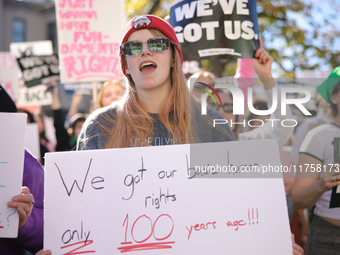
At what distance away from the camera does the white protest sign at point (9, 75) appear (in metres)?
4.69

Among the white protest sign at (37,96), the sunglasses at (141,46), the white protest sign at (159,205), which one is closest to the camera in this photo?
the white protest sign at (159,205)

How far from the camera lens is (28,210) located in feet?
4.77

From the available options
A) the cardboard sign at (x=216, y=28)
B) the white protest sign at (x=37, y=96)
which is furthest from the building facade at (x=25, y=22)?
the cardboard sign at (x=216, y=28)

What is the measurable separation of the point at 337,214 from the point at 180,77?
1.26 m

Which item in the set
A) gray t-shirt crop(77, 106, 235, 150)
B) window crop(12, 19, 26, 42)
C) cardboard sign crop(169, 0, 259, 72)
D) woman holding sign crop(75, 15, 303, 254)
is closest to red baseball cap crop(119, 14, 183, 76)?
woman holding sign crop(75, 15, 303, 254)

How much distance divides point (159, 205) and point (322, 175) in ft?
3.59

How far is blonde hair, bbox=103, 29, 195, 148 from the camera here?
62.1 inches

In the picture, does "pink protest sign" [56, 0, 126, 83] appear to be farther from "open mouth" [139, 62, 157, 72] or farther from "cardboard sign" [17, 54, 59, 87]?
"open mouth" [139, 62, 157, 72]

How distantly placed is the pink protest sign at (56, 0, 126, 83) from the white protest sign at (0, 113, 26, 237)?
6.94 feet

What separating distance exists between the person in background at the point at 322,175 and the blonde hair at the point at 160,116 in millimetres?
867

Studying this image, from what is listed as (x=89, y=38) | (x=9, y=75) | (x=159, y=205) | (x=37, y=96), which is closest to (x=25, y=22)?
(x=37, y=96)

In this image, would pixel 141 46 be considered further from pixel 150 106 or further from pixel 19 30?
pixel 19 30

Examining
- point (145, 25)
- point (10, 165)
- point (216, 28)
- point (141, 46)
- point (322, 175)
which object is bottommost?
point (322, 175)

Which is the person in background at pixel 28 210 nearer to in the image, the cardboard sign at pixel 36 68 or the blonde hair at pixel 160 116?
the blonde hair at pixel 160 116
